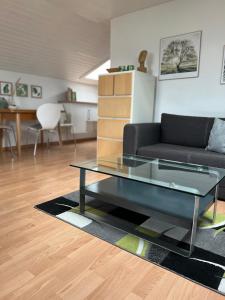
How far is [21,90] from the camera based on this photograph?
436 cm

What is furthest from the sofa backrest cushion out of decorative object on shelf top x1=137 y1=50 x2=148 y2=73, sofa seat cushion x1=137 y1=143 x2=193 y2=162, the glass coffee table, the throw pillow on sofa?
the glass coffee table

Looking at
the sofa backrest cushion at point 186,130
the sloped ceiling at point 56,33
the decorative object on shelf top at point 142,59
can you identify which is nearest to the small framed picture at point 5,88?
the sloped ceiling at point 56,33

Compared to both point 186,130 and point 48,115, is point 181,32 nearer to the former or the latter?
point 186,130

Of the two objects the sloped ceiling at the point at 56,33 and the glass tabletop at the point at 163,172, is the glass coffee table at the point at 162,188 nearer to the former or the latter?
the glass tabletop at the point at 163,172

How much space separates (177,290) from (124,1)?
10.4 feet

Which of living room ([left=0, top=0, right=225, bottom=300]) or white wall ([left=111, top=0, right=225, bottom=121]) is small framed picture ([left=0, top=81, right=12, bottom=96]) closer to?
living room ([left=0, top=0, right=225, bottom=300])

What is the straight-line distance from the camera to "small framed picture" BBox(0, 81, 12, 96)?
13.4 ft

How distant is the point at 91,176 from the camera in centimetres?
274

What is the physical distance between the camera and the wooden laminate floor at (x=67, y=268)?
3.31ft

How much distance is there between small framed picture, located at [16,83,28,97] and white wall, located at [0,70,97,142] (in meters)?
0.06

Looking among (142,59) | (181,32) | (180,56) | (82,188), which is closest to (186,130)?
(180,56)

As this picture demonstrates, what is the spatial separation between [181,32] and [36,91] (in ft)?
9.76

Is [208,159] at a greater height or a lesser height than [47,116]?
lesser

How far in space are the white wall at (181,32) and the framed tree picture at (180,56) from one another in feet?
0.20
